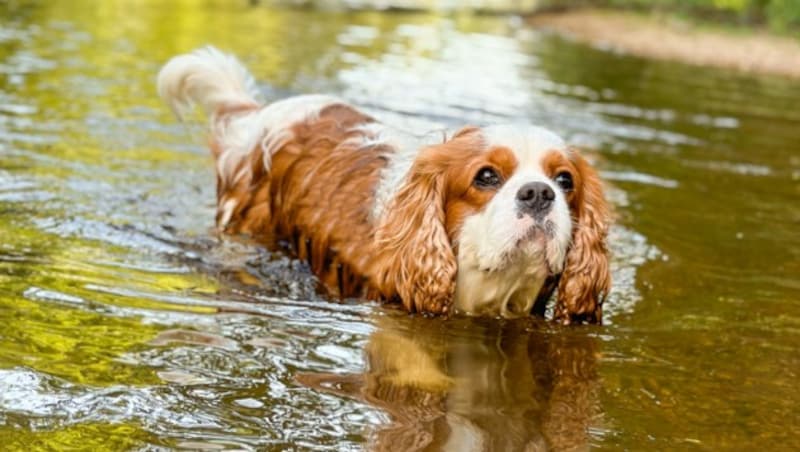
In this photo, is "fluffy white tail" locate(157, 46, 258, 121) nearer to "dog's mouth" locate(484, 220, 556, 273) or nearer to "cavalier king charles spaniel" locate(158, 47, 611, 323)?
"cavalier king charles spaniel" locate(158, 47, 611, 323)

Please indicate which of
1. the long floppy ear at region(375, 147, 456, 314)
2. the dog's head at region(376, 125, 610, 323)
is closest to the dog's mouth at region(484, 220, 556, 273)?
the dog's head at region(376, 125, 610, 323)

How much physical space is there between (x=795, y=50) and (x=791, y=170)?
23638 millimetres

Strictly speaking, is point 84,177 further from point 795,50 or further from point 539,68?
point 795,50

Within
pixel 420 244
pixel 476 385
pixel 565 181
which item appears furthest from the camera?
pixel 420 244

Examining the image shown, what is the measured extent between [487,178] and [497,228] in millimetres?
233

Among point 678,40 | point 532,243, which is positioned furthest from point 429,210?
point 678,40

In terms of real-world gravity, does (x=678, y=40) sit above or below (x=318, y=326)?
above

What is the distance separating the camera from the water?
3.87 m

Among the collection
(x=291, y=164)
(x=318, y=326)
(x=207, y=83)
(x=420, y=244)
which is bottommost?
(x=318, y=326)

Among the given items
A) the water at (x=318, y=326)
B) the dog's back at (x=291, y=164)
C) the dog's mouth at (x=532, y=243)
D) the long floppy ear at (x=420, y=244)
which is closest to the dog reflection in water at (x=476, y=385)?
the water at (x=318, y=326)

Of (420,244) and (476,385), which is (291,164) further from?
(476,385)

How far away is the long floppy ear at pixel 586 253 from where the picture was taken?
16.8 ft

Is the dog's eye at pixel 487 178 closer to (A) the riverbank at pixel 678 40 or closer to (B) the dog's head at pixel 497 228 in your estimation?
(B) the dog's head at pixel 497 228

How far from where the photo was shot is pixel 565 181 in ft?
16.3
